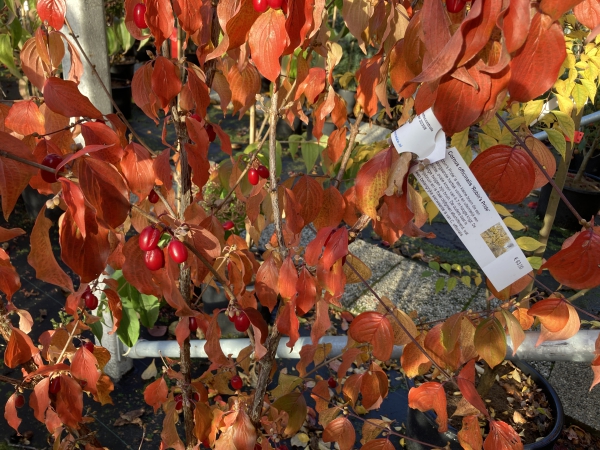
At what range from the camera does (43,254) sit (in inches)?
28.5

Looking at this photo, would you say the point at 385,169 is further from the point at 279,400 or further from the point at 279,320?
the point at 279,400

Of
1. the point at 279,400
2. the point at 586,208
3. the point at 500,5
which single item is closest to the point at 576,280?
the point at 500,5

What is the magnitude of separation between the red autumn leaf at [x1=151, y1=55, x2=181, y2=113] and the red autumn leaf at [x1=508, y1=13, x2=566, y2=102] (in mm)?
664

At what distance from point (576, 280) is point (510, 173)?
7.0 inches

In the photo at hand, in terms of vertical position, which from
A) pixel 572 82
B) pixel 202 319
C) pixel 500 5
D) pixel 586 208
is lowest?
pixel 586 208

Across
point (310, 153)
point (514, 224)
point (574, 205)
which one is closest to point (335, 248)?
point (514, 224)

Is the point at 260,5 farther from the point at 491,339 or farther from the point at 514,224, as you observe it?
the point at 514,224

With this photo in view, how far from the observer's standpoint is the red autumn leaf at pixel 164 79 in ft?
3.25

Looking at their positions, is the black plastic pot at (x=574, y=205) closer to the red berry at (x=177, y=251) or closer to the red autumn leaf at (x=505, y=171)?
the red autumn leaf at (x=505, y=171)

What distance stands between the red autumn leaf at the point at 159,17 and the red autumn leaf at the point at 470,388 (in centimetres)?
84

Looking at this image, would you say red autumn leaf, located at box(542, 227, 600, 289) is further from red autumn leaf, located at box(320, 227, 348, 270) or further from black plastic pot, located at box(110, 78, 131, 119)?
black plastic pot, located at box(110, 78, 131, 119)

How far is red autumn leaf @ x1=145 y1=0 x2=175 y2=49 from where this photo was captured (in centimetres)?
90

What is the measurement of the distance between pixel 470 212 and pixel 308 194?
0.41 m

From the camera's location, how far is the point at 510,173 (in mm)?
750
